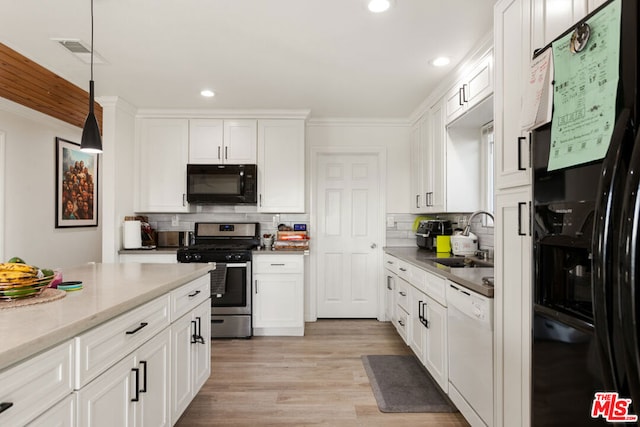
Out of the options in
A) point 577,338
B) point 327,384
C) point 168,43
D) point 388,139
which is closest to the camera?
point 577,338

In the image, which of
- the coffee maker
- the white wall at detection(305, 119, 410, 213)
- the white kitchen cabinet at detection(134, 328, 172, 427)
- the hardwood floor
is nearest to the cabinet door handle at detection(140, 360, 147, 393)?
the white kitchen cabinet at detection(134, 328, 172, 427)

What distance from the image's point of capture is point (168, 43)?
7.98 feet

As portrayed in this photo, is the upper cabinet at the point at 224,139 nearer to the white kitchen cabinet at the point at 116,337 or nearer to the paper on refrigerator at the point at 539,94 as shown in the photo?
the white kitchen cabinet at the point at 116,337

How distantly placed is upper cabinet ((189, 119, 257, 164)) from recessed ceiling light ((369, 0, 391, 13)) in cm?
217

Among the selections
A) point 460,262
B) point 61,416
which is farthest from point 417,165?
point 61,416

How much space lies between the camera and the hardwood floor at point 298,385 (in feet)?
7.14

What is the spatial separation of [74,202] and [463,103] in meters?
4.77

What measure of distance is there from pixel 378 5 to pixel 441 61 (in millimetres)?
912

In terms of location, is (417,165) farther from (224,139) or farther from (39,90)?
(39,90)

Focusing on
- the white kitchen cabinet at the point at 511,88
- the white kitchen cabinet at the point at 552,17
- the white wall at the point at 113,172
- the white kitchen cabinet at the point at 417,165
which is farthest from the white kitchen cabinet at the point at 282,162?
the white kitchen cabinet at the point at 552,17

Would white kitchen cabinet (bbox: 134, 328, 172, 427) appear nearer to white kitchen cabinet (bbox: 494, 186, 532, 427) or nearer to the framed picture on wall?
white kitchen cabinet (bbox: 494, 186, 532, 427)

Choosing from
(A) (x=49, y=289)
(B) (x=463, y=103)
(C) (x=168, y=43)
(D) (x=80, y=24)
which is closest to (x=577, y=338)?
(A) (x=49, y=289)

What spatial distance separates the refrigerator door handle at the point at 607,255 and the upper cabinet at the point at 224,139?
3518 millimetres

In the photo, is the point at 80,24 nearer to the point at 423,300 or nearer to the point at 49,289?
the point at 49,289
